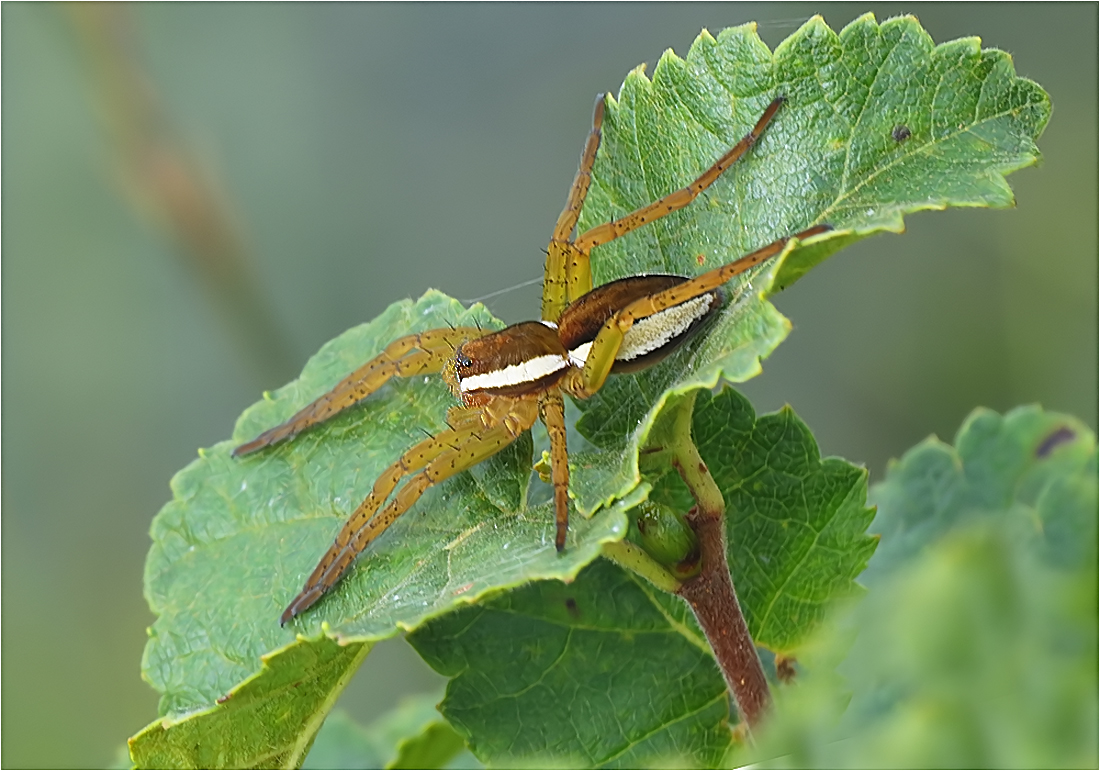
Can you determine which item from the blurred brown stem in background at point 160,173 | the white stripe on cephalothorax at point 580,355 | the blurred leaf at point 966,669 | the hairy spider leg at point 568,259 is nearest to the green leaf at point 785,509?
the white stripe on cephalothorax at point 580,355

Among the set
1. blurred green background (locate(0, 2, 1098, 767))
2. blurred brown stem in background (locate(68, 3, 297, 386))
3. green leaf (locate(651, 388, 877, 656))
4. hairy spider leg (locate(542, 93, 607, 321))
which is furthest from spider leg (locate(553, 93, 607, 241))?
blurred green background (locate(0, 2, 1098, 767))

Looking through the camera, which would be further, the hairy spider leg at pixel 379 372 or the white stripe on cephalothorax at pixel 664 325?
the hairy spider leg at pixel 379 372

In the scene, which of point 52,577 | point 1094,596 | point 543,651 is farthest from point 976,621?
point 52,577

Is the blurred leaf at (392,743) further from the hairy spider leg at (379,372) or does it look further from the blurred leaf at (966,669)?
the blurred leaf at (966,669)

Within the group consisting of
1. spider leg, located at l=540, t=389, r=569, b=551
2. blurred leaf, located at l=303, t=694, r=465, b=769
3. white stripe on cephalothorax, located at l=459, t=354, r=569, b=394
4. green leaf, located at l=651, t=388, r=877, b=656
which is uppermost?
white stripe on cephalothorax, located at l=459, t=354, r=569, b=394

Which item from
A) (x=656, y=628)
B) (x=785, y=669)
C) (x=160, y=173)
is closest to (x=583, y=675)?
(x=656, y=628)

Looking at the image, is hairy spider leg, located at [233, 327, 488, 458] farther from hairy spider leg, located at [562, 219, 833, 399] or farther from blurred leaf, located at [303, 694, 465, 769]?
blurred leaf, located at [303, 694, 465, 769]
